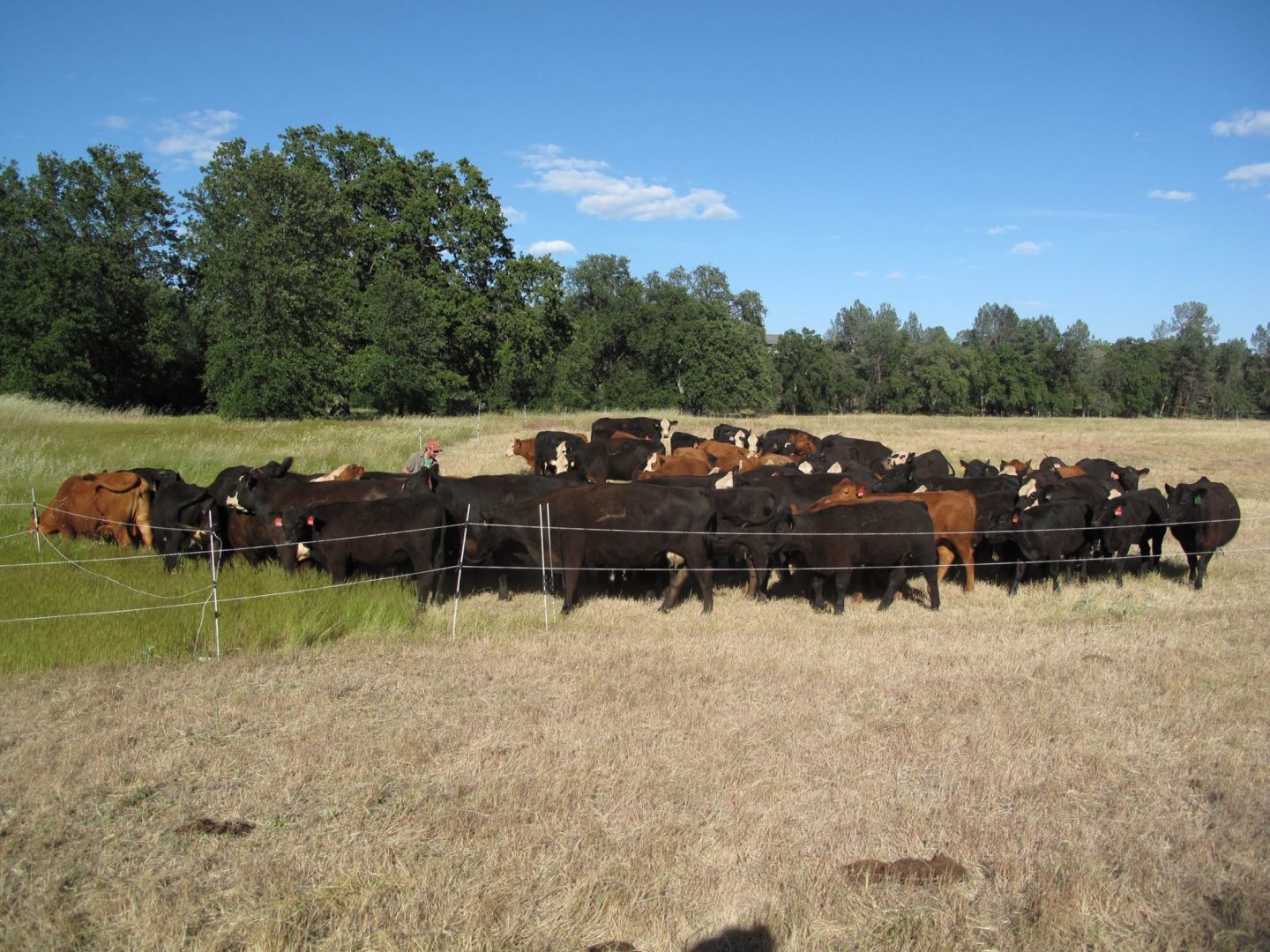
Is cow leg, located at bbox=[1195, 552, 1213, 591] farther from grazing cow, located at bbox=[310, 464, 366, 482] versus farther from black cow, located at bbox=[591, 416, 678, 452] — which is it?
black cow, located at bbox=[591, 416, 678, 452]

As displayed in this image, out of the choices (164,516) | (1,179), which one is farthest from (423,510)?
(1,179)

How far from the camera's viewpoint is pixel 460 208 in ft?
163

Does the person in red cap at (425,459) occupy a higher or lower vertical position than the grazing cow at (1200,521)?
higher

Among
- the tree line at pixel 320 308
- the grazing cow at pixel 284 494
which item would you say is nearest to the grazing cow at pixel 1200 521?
the grazing cow at pixel 284 494

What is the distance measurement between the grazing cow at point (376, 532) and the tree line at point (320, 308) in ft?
93.6

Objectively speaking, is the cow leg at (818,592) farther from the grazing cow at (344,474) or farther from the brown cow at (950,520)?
the grazing cow at (344,474)

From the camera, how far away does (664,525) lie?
11867 millimetres

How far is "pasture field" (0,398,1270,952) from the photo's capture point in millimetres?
4883

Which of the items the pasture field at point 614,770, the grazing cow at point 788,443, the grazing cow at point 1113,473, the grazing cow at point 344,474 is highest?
the grazing cow at point 788,443

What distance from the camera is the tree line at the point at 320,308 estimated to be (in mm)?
38875

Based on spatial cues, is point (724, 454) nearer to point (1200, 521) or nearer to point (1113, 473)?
point (1113, 473)

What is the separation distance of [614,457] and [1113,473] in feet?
37.7

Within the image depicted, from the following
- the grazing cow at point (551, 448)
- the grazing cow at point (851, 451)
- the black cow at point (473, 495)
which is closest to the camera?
the black cow at point (473, 495)

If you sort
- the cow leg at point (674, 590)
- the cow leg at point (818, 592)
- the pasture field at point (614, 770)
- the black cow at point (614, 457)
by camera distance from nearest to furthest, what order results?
1. the pasture field at point (614, 770)
2. the cow leg at point (674, 590)
3. the cow leg at point (818, 592)
4. the black cow at point (614, 457)
